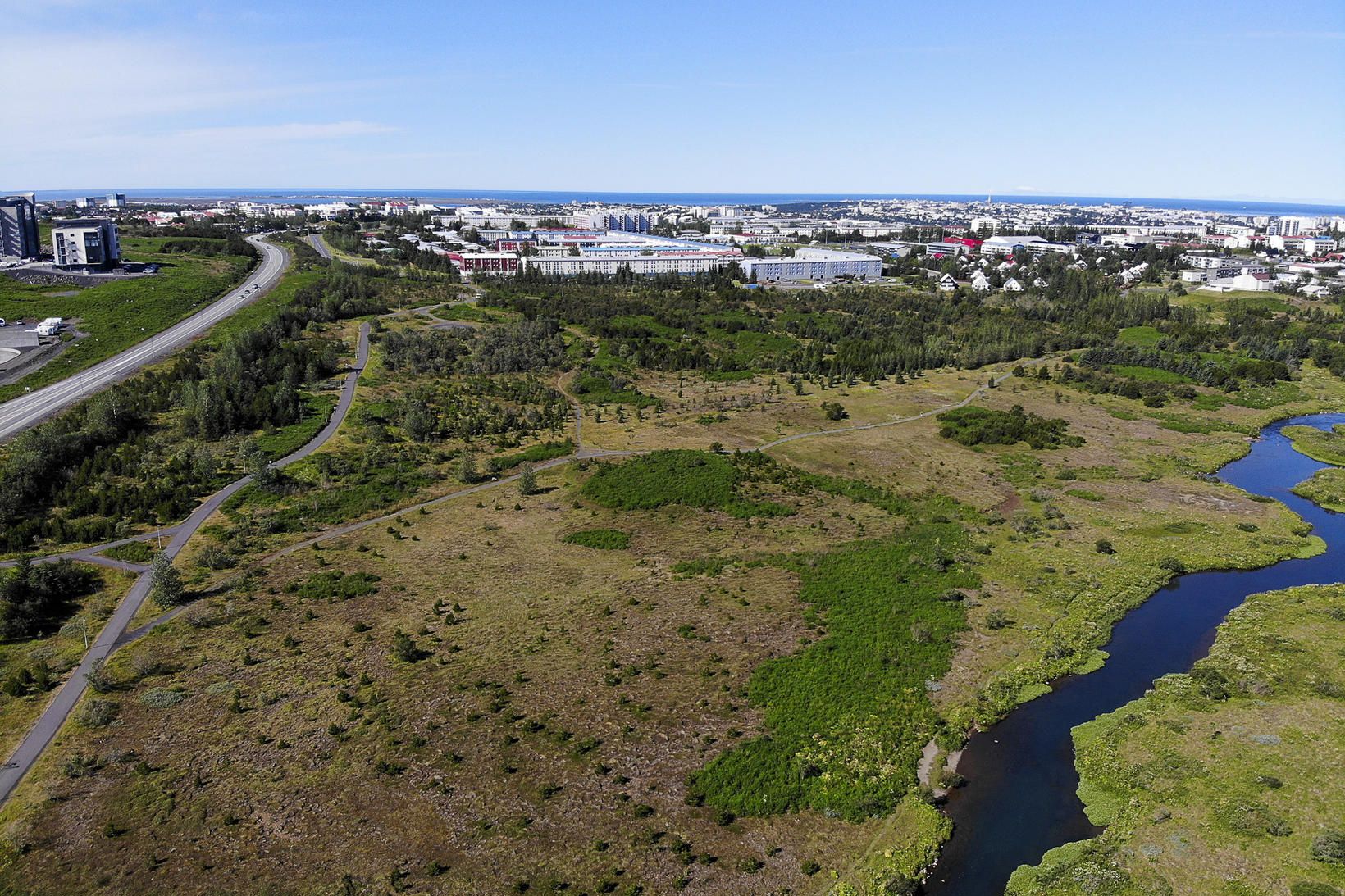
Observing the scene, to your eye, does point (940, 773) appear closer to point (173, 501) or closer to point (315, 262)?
point (173, 501)

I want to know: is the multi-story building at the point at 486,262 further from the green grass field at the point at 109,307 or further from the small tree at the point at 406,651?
the small tree at the point at 406,651

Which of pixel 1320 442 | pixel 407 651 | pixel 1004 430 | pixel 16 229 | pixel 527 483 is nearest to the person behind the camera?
pixel 407 651

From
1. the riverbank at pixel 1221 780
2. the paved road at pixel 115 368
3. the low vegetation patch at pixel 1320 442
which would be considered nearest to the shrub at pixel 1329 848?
the riverbank at pixel 1221 780

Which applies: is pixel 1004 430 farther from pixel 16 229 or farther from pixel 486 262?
pixel 16 229

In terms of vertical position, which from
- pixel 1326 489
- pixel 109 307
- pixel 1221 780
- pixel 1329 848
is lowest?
pixel 1221 780

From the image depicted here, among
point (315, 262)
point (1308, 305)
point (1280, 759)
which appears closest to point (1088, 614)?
point (1280, 759)

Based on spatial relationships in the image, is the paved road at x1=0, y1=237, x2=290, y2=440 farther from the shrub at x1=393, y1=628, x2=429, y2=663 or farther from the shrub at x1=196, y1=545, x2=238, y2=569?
the shrub at x1=393, y1=628, x2=429, y2=663

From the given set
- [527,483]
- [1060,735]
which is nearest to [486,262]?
[527,483]
